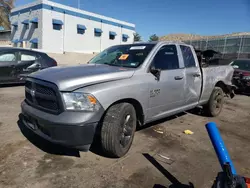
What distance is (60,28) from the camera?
27125 mm

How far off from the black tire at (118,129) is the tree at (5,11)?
40274 millimetres

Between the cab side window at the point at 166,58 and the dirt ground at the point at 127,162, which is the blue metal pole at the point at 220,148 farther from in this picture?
the cab side window at the point at 166,58

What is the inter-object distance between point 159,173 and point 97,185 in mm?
843

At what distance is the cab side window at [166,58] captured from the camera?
3800mm

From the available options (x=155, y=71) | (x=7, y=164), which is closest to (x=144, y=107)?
(x=155, y=71)

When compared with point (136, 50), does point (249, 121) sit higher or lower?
lower

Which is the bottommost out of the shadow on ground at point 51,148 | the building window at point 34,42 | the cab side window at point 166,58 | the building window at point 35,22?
the shadow on ground at point 51,148

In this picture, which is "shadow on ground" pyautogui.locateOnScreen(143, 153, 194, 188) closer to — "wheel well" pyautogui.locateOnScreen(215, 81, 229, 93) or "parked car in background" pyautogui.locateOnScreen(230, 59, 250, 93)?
"wheel well" pyautogui.locateOnScreen(215, 81, 229, 93)

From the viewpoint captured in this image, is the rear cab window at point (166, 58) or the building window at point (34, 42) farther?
the building window at point (34, 42)

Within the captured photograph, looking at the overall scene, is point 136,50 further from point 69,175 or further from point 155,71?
point 69,175

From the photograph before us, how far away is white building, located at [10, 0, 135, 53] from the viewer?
25.5 m

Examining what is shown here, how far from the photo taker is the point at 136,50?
394 cm

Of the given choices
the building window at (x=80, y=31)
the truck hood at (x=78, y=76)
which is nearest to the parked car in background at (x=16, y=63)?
the truck hood at (x=78, y=76)

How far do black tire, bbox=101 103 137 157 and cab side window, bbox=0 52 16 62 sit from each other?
6585 millimetres
